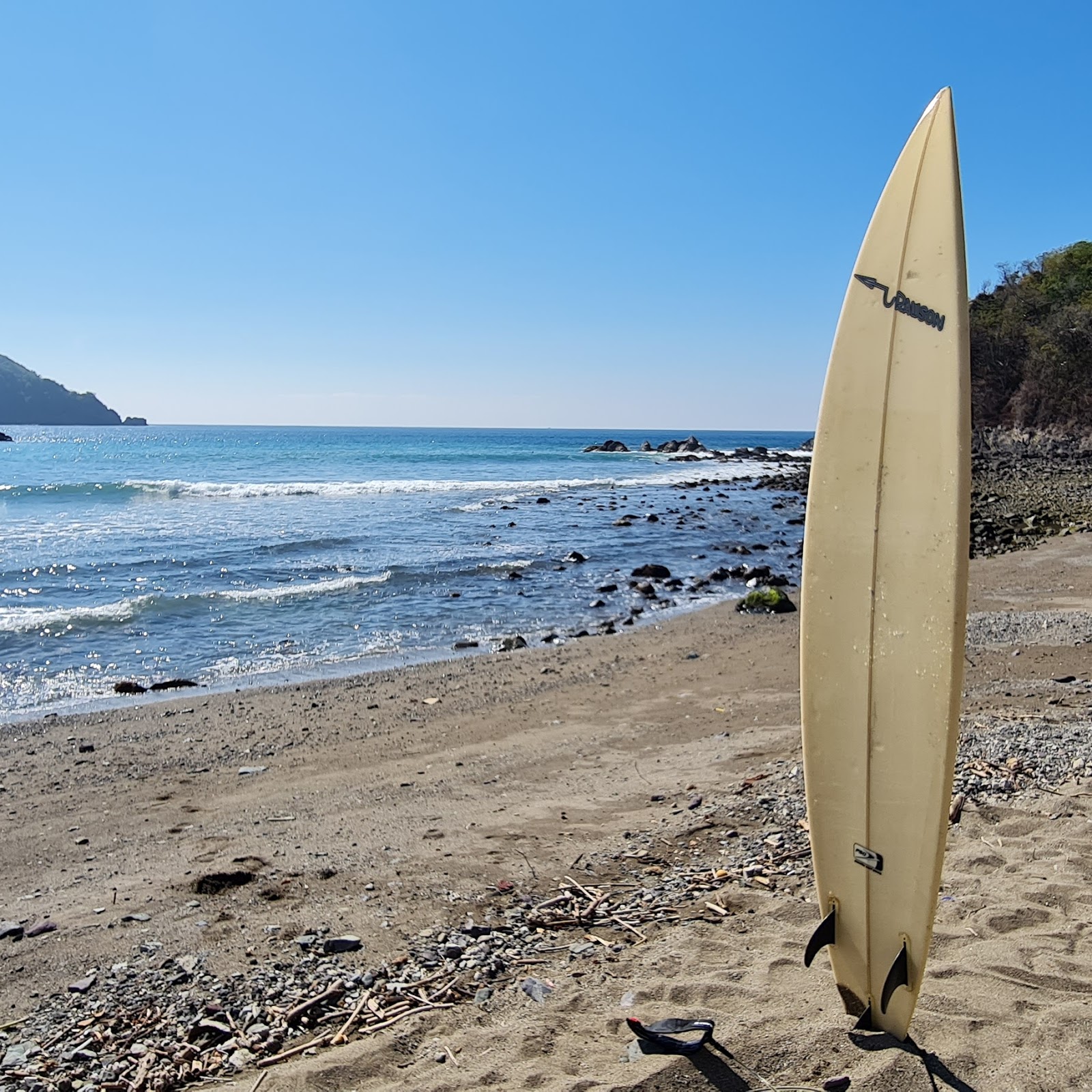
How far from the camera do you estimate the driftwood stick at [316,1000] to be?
3.04m

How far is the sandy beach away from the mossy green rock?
4695mm

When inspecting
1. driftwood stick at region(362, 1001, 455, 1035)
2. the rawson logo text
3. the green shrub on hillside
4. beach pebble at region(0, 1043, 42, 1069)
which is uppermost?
the green shrub on hillside

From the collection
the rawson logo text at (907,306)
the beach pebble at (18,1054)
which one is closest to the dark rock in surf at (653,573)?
the rawson logo text at (907,306)

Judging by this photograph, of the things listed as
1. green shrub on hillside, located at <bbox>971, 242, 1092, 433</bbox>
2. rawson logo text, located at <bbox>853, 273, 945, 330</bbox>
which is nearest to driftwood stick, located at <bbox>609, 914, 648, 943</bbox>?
rawson logo text, located at <bbox>853, 273, 945, 330</bbox>

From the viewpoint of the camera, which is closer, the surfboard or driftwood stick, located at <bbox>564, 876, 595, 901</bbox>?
the surfboard

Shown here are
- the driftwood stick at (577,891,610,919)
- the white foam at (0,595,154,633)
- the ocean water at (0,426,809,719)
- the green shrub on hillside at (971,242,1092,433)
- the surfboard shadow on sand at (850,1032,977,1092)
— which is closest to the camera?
the surfboard shadow on sand at (850,1032,977,1092)

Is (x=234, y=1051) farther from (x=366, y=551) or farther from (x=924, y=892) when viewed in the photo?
(x=366, y=551)

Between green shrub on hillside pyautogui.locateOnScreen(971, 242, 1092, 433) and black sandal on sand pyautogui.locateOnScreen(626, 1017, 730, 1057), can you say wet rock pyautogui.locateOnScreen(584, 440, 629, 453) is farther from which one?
black sandal on sand pyautogui.locateOnScreen(626, 1017, 730, 1057)

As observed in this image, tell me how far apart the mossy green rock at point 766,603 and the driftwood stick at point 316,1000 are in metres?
10.4

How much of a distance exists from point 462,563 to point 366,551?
3.18m

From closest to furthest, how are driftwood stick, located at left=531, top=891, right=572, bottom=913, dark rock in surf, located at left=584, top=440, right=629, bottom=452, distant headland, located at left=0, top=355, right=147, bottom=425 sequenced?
driftwood stick, located at left=531, top=891, right=572, bottom=913 < dark rock in surf, located at left=584, top=440, right=629, bottom=452 < distant headland, located at left=0, top=355, right=147, bottom=425

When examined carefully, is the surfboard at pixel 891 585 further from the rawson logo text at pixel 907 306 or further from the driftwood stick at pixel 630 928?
the driftwood stick at pixel 630 928

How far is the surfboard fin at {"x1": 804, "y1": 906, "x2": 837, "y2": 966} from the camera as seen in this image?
2752 mm

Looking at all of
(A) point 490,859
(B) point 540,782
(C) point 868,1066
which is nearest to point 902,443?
(C) point 868,1066
